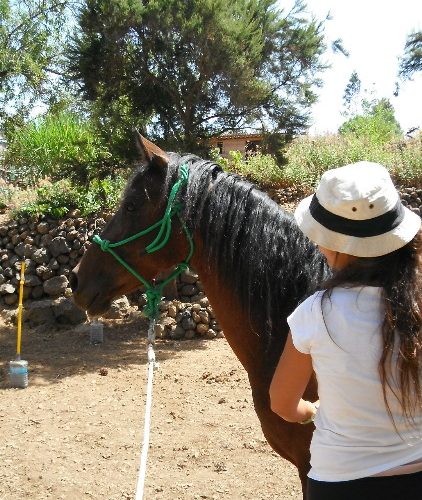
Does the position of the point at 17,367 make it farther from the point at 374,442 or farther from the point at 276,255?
the point at 374,442

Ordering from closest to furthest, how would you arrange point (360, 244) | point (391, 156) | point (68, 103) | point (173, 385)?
point (360, 244) → point (173, 385) → point (68, 103) → point (391, 156)

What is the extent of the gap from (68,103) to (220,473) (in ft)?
25.0

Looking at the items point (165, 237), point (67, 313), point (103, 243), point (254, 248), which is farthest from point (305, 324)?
point (67, 313)

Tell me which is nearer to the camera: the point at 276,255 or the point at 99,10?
the point at 276,255

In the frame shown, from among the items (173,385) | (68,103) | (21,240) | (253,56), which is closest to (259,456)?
(173,385)

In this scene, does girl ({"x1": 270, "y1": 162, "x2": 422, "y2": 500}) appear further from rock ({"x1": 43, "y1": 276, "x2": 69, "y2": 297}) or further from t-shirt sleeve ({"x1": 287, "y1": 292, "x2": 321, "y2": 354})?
rock ({"x1": 43, "y1": 276, "x2": 69, "y2": 297})

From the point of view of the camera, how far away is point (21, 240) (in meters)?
9.75

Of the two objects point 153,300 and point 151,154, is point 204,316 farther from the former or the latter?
point 151,154

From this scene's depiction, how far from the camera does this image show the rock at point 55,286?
9078 millimetres

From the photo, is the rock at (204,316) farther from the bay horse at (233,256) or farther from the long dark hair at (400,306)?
the long dark hair at (400,306)

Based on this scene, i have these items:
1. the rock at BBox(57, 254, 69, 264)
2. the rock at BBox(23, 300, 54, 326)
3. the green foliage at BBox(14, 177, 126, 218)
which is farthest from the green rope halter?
the rock at BBox(57, 254, 69, 264)

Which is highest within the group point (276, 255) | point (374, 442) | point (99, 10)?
point (99, 10)

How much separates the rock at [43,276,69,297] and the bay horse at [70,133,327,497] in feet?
22.3

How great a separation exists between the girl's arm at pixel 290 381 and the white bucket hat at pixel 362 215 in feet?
0.93
